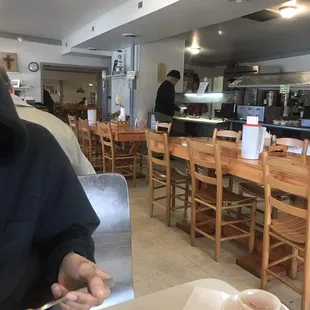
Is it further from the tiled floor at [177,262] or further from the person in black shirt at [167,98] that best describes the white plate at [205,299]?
the person in black shirt at [167,98]

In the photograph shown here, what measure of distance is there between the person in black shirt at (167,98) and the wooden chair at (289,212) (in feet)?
13.8

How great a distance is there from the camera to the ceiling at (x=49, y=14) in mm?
5148

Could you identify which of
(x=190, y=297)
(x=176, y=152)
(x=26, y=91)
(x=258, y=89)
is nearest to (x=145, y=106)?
(x=258, y=89)

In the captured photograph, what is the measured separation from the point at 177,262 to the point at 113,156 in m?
2.36

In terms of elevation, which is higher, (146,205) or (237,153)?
(237,153)

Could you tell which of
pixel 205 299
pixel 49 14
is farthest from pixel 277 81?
pixel 205 299

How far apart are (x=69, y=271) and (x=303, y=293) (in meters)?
1.64

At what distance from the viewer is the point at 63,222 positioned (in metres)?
0.82

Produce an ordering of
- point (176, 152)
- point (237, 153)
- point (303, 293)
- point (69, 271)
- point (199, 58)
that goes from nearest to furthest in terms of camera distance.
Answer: point (69, 271)
point (303, 293)
point (237, 153)
point (176, 152)
point (199, 58)

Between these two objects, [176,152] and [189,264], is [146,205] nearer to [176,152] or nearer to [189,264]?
[176,152]

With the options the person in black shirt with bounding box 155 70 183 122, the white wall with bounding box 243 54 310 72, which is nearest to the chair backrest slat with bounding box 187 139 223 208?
the person in black shirt with bounding box 155 70 183 122

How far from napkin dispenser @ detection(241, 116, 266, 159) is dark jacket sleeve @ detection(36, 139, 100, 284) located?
188 cm

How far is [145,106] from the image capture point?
7.10 metres

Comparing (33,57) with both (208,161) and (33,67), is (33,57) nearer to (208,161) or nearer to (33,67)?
(33,67)
